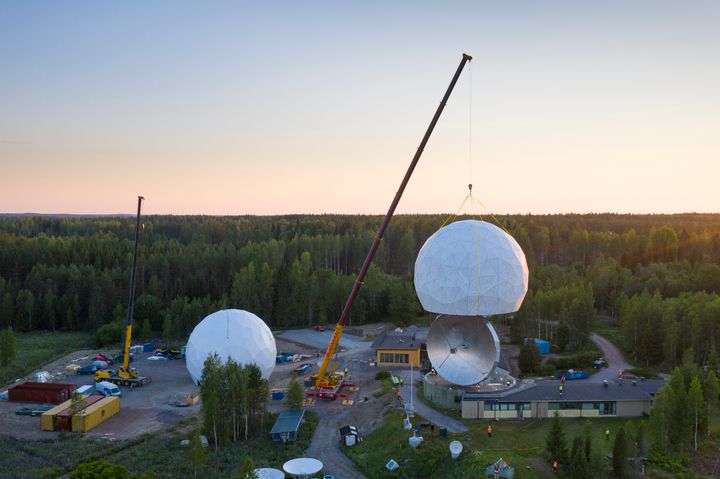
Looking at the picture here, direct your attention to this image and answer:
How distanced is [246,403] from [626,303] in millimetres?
41618

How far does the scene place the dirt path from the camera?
145ft

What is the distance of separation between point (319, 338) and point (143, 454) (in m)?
34.6

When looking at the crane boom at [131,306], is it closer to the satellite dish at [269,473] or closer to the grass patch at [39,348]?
the grass patch at [39,348]

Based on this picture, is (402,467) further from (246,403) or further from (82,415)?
(82,415)

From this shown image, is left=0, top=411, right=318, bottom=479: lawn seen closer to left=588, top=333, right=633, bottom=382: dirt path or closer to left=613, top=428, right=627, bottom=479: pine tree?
left=613, top=428, right=627, bottom=479: pine tree

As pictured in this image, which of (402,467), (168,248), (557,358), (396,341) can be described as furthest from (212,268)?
(402,467)

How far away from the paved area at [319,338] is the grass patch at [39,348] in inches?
910

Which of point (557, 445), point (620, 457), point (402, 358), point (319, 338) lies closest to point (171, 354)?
point (319, 338)

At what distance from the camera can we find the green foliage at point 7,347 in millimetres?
50156

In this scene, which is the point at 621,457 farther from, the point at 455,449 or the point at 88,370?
the point at 88,370

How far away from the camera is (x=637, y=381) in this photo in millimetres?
38031

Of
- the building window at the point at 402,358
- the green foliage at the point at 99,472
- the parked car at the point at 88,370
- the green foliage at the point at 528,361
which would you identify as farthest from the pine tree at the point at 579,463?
the parked car at the point at 88,370

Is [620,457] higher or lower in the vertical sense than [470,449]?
higher

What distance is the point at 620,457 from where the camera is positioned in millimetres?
25438
